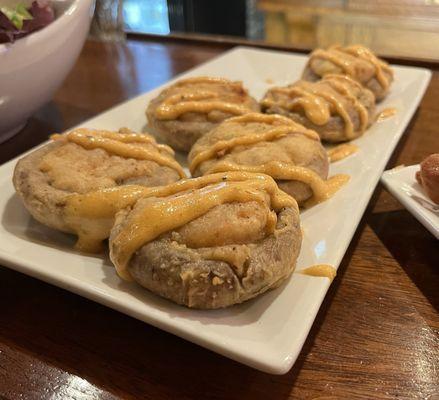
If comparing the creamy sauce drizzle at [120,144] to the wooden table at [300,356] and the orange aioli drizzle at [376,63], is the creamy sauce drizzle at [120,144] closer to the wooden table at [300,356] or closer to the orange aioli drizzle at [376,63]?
the wooden table at [300,356]

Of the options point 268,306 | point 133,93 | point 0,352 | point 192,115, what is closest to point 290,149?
point 192,115

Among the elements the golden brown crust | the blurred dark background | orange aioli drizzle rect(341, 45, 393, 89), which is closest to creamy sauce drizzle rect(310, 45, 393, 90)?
orange aioli drizzle rect(341, 45, 393, 89)

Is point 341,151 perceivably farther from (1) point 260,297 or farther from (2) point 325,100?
(1) point 260,297

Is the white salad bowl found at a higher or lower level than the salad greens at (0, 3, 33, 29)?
lower

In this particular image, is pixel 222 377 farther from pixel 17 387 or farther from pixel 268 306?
pixel 17 387

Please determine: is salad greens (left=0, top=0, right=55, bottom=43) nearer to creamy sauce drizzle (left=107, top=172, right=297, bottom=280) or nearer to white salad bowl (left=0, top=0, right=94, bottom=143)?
white salad bowl (left=0, top=0, right=94, bottom=143)

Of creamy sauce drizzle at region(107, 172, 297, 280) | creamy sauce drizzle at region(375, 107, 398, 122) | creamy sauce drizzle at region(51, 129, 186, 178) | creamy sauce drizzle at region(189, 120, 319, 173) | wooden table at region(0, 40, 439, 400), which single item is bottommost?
creamy sauce drizzle at region(375, 107, 398, 122)

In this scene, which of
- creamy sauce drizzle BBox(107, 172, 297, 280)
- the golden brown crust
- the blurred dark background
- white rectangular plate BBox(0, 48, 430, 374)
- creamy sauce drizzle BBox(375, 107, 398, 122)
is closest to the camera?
white rectangular plate BBox(0, 48, 430, 374)

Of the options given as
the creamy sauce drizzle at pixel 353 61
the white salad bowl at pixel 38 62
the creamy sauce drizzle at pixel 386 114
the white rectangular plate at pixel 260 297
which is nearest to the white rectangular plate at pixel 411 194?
the white rectangular plate at pixel 260 297
